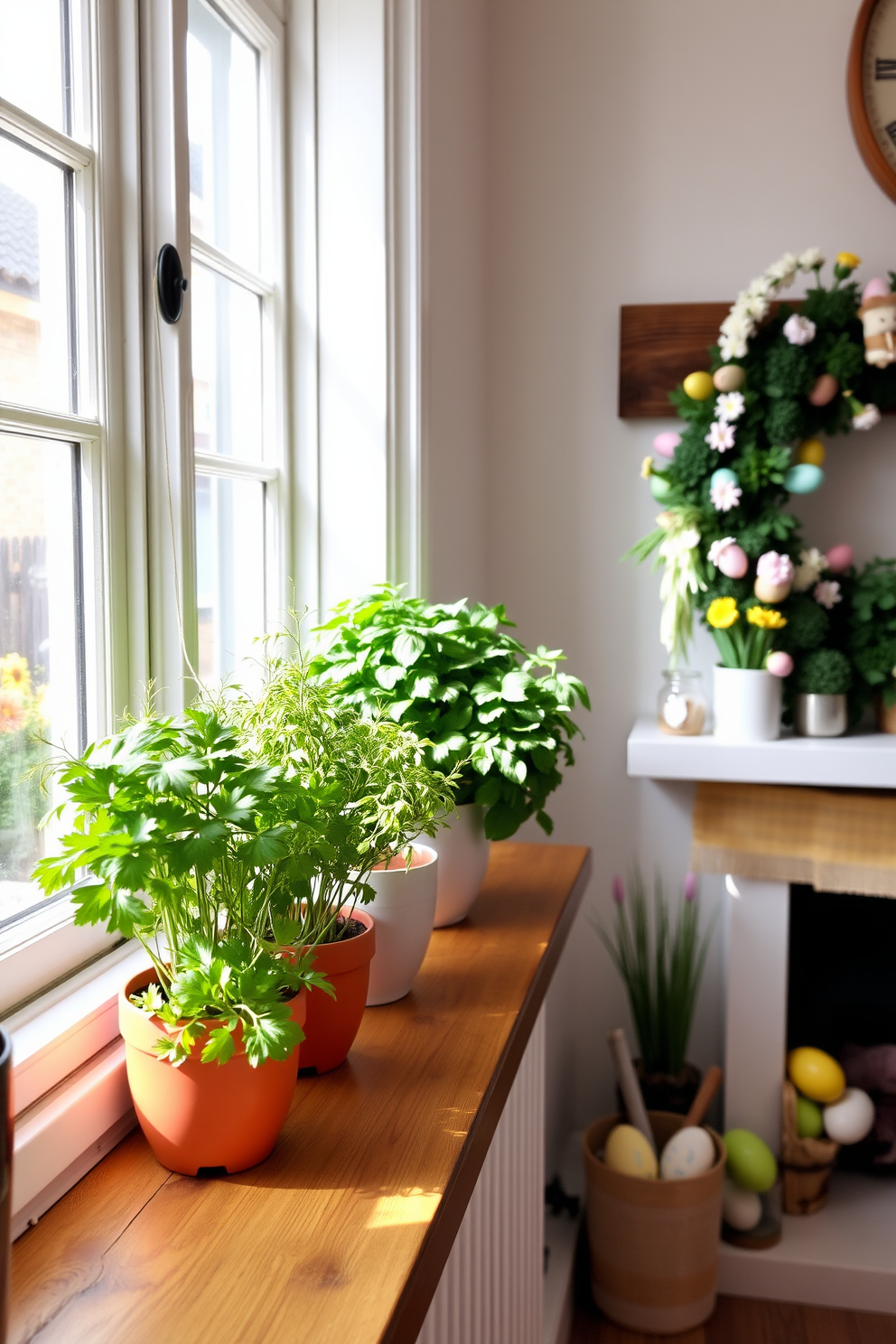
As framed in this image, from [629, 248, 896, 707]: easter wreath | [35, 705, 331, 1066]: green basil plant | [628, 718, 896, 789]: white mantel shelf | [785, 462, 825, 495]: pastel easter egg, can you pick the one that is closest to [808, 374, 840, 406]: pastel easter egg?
[629, 248, 896, 707]: easter wreath

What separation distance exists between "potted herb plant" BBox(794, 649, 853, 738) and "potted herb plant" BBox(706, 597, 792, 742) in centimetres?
4

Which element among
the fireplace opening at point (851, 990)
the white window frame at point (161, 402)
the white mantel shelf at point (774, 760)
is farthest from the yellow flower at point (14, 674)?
the fireplace opening at point (851, 990)

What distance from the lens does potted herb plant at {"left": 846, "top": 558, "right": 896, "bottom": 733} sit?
186cm

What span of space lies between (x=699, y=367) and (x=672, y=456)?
0.20 meters

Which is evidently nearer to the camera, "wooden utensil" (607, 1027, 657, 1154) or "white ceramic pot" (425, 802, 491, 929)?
"white ceramic pot" (425, 802, 491, 929)

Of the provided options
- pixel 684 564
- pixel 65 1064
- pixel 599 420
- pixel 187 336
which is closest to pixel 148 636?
pixel 187 336

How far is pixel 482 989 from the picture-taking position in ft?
3.44

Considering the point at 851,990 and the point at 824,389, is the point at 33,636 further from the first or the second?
the point at 851,990

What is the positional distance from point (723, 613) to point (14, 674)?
4.29 feet

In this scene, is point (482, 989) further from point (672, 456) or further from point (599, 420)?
point (599, 420)

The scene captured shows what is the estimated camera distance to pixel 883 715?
6.39 feet

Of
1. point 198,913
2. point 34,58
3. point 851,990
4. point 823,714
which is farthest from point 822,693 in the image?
point 34,58

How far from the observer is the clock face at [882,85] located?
1.93 meters

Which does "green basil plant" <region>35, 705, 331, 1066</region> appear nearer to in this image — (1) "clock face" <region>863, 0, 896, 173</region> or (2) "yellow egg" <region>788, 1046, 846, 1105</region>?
(2) "yellow egg" <region>788, 1046, 846, 1105</region>
